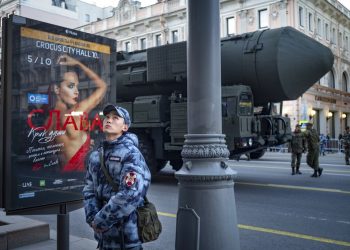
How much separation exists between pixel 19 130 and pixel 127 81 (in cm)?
882

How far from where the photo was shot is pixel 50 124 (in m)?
4.08

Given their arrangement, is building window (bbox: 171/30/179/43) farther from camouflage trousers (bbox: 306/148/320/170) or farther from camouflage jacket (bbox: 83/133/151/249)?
camouflage jacket (bbox: 83/133/151/249)

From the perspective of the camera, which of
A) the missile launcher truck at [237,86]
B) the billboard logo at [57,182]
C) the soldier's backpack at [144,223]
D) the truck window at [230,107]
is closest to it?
the soldier's backpack at [144,223]

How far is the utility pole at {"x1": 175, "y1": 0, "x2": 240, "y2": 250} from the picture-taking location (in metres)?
3.46

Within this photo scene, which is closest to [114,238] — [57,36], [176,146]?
[57,36]

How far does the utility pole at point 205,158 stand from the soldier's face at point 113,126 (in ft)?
2.29

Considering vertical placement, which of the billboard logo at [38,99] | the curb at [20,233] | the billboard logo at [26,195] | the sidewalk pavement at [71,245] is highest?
the billboard logo at [38,99]

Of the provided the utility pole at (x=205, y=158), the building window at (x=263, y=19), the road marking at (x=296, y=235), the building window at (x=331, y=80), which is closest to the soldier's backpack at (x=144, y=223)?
the utility pole at (x=205, y=158)

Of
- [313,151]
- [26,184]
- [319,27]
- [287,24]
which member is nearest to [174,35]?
[287,24]

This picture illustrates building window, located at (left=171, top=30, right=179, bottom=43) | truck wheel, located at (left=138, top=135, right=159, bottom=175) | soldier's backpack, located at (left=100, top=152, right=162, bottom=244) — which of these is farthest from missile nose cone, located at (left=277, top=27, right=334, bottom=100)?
building window, located at (left=171, top=30, right=179, bottom=43)

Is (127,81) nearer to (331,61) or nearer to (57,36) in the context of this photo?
(331,61)

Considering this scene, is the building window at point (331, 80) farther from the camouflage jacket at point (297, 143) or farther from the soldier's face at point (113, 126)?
the soldier's face at point (113, 126)

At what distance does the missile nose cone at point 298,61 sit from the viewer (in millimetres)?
10430

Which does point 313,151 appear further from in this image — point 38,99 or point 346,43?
point 346,43
